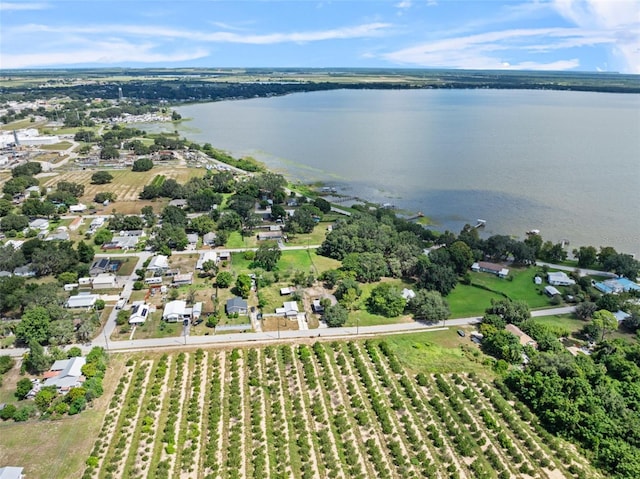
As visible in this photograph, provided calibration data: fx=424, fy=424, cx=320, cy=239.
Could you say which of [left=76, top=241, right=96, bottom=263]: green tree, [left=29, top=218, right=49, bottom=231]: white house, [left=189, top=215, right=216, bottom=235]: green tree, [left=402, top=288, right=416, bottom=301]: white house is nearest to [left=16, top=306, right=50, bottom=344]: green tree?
[left=76, top=241, right=96, bottom=263]: green tree

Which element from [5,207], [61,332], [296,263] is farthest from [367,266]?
[5,207]

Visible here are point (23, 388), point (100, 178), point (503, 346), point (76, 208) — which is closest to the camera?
point (23, 388)

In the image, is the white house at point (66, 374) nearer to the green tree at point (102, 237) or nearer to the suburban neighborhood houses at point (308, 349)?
the suburban neighborhood houses at point (308, 349)

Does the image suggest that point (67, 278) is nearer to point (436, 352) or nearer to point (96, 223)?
point (96, 223)

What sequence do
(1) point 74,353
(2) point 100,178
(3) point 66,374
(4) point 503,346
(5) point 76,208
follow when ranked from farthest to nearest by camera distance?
(2) point 100,178 → (5) point 76,208 → (4) point 503,346 → (1) point 74,353 → (3) point 66,374

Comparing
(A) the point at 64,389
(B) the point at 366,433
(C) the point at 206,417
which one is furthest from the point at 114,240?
(B) the point at 366,433

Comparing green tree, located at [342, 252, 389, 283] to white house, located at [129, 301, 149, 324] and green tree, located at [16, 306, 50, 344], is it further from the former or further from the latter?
green tree, located at [16, 306, 50, 344]
